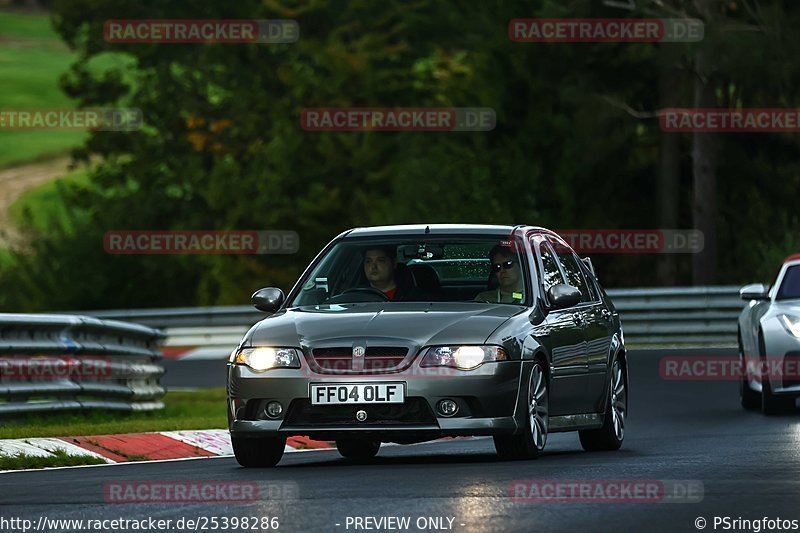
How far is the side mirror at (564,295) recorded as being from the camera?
13461 mm

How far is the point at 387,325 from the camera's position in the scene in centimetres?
1266

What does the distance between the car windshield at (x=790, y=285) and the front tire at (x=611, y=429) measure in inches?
165

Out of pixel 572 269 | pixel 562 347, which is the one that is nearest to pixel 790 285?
pixel 572 269

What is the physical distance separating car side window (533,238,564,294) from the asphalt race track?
120cm

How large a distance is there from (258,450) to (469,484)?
2416 mm

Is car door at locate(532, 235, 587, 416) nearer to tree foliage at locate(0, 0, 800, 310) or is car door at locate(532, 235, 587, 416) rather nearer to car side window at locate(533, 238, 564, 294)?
car side window at locate(533, 238, 564, 294)

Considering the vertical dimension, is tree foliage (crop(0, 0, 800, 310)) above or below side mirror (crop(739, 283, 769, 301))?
above

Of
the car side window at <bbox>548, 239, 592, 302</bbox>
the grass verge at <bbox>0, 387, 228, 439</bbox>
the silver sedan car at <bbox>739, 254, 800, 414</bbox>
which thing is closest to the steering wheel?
the car side window at <bbox>548, 239, 592, 302</bbox>

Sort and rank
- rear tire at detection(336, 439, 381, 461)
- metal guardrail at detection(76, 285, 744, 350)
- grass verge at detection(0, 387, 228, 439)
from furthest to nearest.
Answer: metal guardrail at detection(76, 285, 744, 350) → grass verge at detection(0, 387, 228, 439) → rear tire at detection(336, 439, 381, 461)

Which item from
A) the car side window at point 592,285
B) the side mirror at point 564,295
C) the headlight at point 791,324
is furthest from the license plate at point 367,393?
the headlight at point 791,324

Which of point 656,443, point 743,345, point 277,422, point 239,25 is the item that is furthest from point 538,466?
point 239,25

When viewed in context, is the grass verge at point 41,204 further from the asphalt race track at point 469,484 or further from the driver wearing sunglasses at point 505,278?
the driver wearing sunglasses at point 505,278

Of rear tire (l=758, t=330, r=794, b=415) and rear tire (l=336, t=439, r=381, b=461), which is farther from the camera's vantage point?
rear tire (l=758, t=330, r=794, b=415)

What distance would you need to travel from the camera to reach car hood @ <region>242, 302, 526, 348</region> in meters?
12.5
